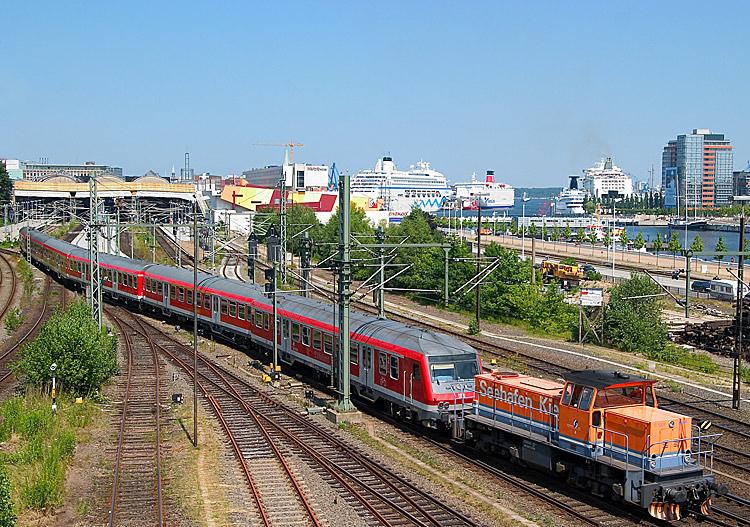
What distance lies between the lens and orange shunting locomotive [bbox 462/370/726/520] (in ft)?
56.6

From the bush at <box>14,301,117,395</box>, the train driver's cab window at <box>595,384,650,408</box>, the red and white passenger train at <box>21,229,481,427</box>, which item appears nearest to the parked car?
the red and white passenger train at <box>21,229,481,427</box>

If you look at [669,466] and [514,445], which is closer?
[669,466]

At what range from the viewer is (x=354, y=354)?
95.9 feet

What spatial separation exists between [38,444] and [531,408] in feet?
45.2

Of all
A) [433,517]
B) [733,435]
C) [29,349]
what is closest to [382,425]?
[433,517]

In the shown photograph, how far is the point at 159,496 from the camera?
19.6m

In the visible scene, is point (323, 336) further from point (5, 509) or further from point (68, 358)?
point (5, 509)

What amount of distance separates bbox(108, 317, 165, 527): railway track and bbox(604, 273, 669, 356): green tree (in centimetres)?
2503

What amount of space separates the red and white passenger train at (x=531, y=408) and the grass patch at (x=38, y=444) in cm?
950

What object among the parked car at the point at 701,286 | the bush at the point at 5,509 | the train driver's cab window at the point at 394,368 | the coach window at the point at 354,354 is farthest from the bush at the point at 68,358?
the parked car at the point at 701,286

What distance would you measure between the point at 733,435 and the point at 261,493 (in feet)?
47.4

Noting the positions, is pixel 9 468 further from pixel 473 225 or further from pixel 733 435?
pixel 473 225

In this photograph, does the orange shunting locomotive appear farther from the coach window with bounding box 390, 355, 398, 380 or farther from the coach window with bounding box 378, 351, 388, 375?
the coach window with bounding box 378, 351, 388, 375

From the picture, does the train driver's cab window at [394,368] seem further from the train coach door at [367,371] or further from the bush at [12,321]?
the bush at [12,321]
